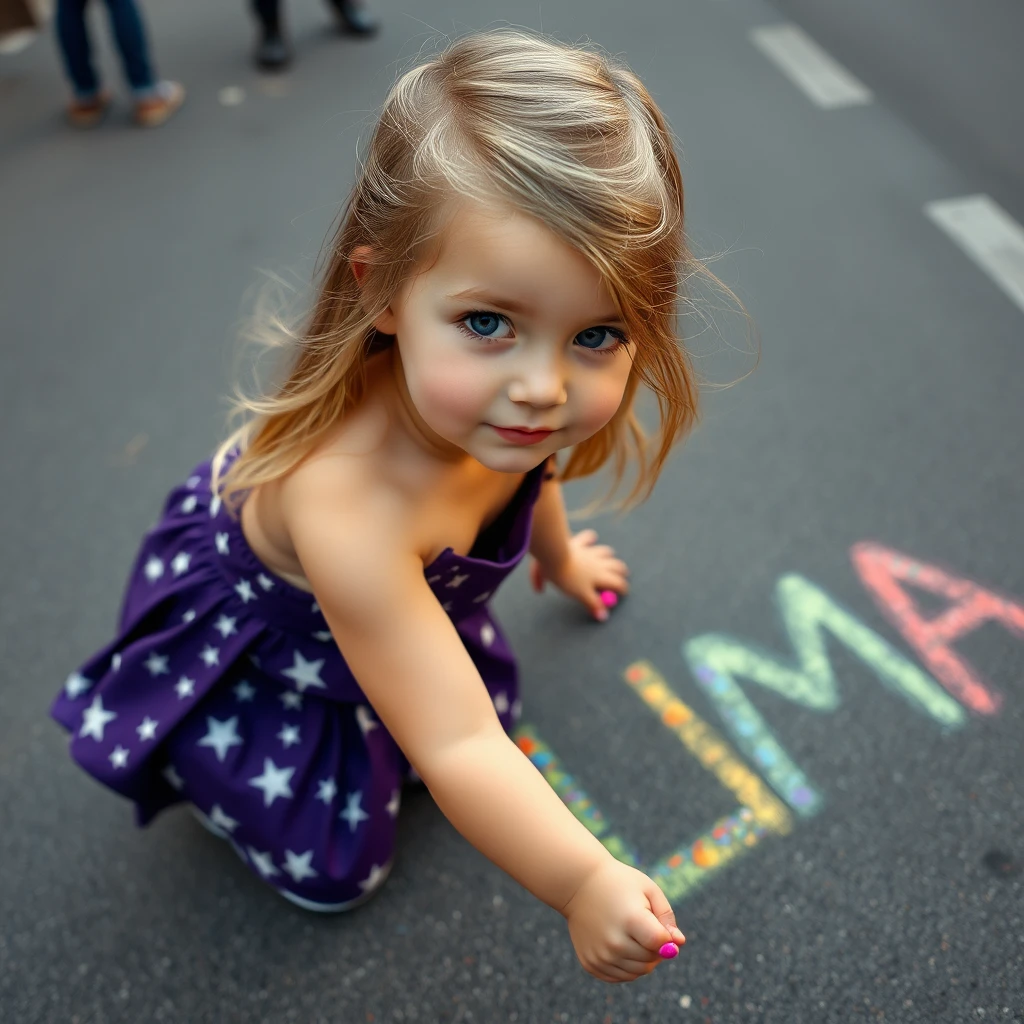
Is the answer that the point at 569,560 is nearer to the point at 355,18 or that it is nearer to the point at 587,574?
the point at 587,574

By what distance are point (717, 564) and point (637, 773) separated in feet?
1.08

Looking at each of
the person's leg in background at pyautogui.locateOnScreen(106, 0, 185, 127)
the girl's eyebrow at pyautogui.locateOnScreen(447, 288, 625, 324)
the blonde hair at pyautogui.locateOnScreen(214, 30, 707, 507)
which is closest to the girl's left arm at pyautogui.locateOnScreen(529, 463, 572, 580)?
the blonde hair at pyautogui.locateOnScreen(214, 30, 707, 507)

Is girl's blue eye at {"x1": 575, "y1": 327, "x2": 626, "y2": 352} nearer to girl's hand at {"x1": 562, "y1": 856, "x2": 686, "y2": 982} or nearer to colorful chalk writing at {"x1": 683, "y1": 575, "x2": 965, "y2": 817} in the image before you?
girl's hand at {"x1": 562, "y1": 856, "x2": 686, "y2": 982}

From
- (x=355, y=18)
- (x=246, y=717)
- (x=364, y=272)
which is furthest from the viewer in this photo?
(x=355, y=18)

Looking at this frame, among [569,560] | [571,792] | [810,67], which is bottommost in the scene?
[571,792]

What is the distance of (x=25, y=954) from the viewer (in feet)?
3.22

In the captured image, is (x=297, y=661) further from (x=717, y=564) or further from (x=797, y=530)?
(x=797, y=530)

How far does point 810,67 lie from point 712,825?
6.23 feet

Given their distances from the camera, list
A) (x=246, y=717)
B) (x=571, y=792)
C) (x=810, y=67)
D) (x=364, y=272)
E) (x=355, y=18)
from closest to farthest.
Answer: (x=364, y=272), (x=246, y=717), (x=571, y=792), (x=810, y=67), (x=355, y=18)

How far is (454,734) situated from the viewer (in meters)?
0.72

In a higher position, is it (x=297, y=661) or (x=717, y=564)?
(x=297, y=661)

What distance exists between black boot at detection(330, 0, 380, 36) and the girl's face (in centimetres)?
209

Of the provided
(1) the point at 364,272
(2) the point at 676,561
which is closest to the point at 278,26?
(2) the point at 676,561

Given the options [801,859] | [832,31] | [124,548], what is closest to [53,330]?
[124,548]
